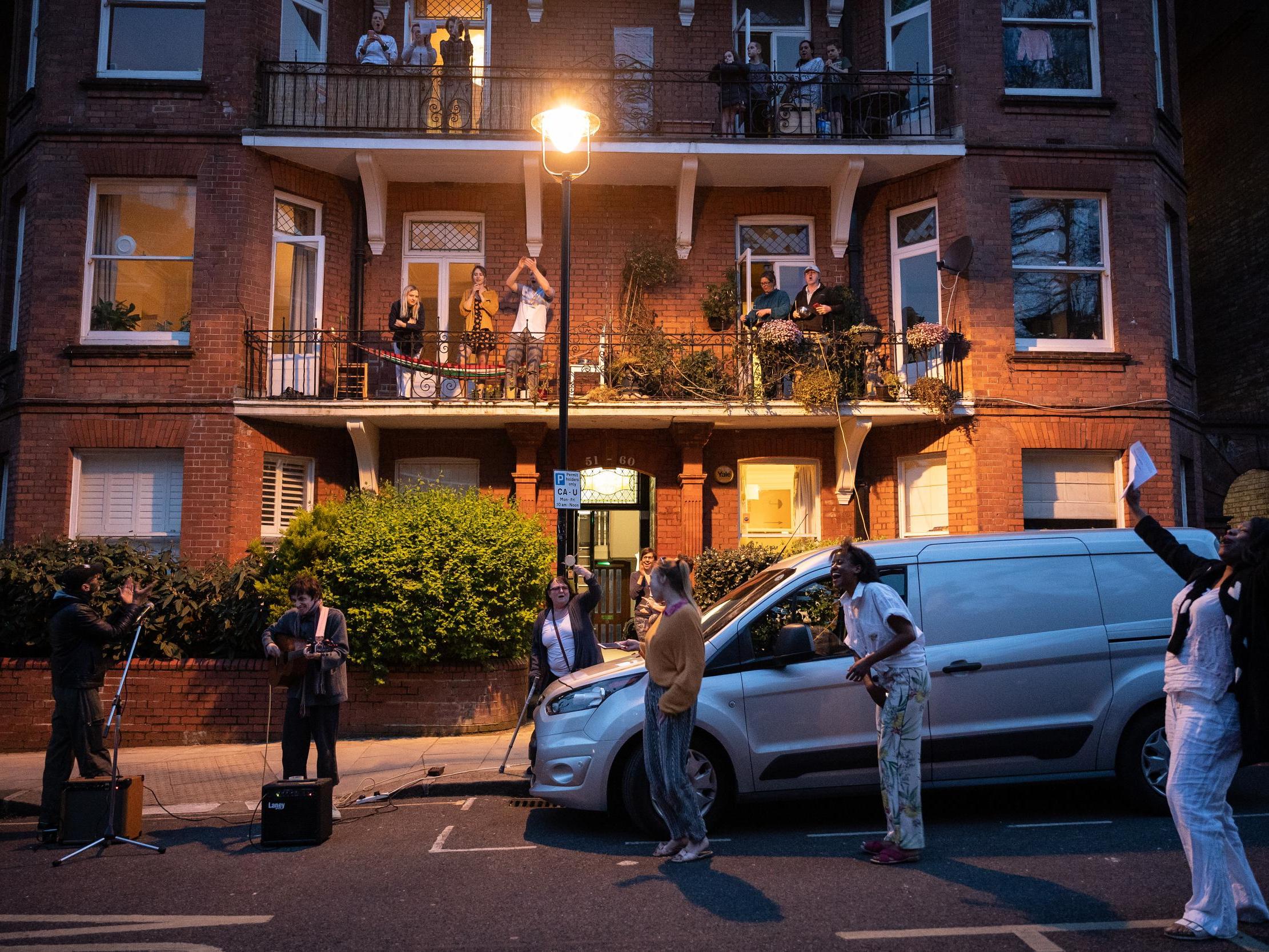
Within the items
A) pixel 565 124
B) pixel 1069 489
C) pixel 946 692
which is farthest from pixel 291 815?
pixel 1069 489

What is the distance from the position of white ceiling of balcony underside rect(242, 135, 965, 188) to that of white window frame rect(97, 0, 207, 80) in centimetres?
142

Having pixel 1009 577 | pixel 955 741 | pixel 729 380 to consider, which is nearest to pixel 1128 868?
pixel 955 741

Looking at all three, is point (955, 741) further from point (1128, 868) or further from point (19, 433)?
point (19, 433)

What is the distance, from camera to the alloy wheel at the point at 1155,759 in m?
6.83

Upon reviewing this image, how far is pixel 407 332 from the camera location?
42.8ft

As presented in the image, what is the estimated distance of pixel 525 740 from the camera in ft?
33.2

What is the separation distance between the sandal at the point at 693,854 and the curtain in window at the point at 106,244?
1095 centimetres

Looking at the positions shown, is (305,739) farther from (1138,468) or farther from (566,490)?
(1138,468)

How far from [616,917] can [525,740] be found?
17.7ft

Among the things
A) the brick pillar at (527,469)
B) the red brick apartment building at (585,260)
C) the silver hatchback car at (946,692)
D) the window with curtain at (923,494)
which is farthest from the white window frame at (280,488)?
the window with curtain at (923,494)

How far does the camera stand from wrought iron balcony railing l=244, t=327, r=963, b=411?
41.4ft

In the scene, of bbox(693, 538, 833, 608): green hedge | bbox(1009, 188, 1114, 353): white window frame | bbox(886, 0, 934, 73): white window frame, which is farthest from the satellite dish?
bbox(693, 538, 833, 608): green hedge

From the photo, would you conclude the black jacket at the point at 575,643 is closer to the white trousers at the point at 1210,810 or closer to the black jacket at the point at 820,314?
the white trousers at the point at 1210,810

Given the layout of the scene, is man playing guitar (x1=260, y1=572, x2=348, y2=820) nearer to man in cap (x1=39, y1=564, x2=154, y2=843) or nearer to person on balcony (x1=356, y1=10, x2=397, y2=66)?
man in cap (x1=39, y1=564, x2=154, y2=843)
